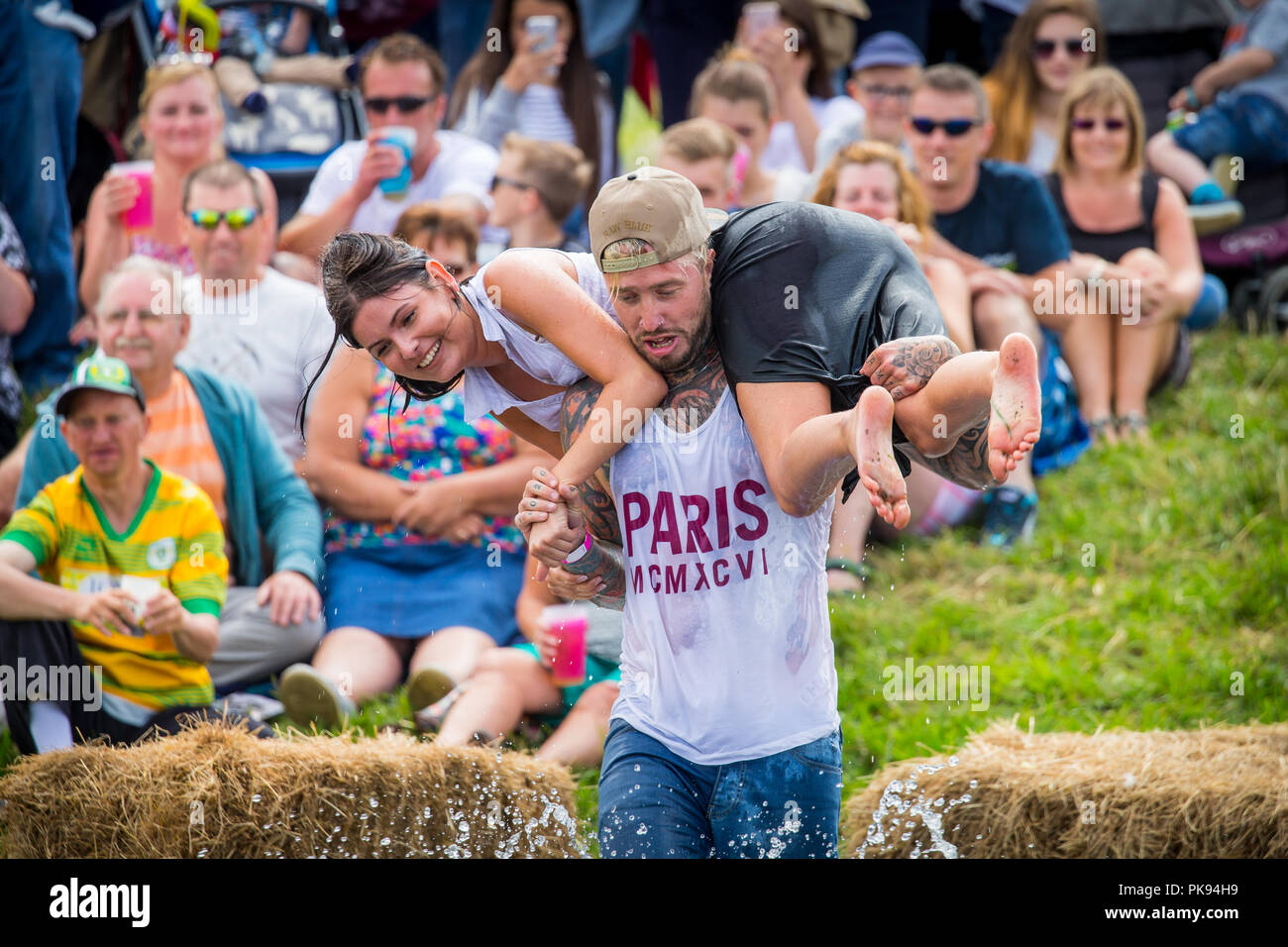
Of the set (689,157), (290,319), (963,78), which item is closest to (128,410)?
(290,319)

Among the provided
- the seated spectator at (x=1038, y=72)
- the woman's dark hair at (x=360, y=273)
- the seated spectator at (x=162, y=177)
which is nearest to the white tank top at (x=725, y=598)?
the woman's dark hair at (x=360, y=273)

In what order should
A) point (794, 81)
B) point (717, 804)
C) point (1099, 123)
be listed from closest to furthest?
point (717, 804) < point (1099, 123) < point (794, 81)

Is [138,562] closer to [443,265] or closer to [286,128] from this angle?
[443,265]

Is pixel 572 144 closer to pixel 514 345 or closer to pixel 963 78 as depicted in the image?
pixel 963 78

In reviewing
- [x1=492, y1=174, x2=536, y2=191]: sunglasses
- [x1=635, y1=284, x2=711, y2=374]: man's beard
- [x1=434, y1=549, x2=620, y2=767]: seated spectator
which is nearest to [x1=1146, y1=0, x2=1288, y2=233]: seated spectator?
[x1=492, y1=174, x2=536, y2=191]: sunglasses

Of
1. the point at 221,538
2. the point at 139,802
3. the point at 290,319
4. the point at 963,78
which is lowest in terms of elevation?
the point at 139,802

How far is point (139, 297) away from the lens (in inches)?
208

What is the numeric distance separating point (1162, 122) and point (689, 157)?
12.1ft

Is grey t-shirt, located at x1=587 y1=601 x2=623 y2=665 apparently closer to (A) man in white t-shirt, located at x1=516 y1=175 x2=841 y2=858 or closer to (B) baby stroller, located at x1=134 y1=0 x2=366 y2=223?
(A) man in white t-shirt, located at x1=516 y1=175 x2=841 y2=858

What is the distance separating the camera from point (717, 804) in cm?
312

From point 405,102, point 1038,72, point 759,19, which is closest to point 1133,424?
point 1038,72

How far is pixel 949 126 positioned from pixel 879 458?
4.15 meters

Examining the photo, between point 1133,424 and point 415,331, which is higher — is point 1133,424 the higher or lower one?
the lower one

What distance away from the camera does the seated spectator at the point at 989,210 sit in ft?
21.0
